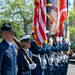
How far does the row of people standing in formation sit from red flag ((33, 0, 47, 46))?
15 centimetres

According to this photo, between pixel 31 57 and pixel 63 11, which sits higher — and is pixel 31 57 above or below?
below

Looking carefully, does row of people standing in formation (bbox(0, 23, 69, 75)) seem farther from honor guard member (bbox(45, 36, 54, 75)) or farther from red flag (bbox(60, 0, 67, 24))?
red flag (bbox(60, 0, 67, 24))

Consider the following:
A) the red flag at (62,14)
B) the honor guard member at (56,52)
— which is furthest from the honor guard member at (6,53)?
the red flag at (62,14)

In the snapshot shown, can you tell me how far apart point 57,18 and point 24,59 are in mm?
3411

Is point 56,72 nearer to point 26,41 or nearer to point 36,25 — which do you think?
point 36,25

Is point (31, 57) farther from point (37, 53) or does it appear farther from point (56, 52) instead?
point (56, 52)

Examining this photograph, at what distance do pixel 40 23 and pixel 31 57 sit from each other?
143 cm

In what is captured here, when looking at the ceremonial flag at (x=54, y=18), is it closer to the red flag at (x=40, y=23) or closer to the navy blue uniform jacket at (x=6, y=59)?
the red flag at (x=40, y=23)

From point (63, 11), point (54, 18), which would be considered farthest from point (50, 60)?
point (63, 11)

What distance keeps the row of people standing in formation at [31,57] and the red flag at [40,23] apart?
0.15 m

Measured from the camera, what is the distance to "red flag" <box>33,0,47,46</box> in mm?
6817

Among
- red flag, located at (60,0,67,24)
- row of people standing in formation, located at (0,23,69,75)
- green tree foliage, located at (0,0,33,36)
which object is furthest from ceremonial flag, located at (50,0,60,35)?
green tree foliage, located at (0,0,33,36)

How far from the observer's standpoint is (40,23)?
23.5 ft

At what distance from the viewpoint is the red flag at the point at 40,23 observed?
6.82 meters
